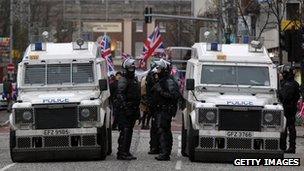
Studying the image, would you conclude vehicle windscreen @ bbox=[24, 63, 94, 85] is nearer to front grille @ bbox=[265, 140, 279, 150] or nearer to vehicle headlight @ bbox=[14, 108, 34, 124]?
vehicle headlight @ bbox=[14, 108, 34, 124]

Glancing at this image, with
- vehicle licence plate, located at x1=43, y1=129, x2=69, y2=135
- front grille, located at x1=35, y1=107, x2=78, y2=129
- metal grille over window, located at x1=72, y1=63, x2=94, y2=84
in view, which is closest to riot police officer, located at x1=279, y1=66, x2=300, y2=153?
metal grille over window, located at x1=72, y1=63, x2=94, y2=84

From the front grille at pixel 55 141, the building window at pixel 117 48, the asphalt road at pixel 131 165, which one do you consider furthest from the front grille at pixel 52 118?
the building window at pixel 117 48

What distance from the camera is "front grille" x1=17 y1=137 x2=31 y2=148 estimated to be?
17547 millimetres

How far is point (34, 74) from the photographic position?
18891mm

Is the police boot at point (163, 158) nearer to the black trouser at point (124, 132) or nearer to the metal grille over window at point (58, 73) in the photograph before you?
the black trouser at point (124, 132)

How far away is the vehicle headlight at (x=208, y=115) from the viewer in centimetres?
1727

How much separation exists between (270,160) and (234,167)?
71cm

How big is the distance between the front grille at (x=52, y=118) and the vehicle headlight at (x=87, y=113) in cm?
14

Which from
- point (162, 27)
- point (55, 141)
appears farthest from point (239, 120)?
point (162, 27)

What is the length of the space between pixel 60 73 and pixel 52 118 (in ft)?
5.37

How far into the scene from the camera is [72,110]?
57.7ft

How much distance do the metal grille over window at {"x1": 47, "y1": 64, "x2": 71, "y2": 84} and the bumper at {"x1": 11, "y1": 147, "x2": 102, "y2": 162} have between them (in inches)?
70.9

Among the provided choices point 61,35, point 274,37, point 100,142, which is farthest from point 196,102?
point 61,35

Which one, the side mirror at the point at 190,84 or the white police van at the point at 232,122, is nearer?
the white police van at the point at 232,122
